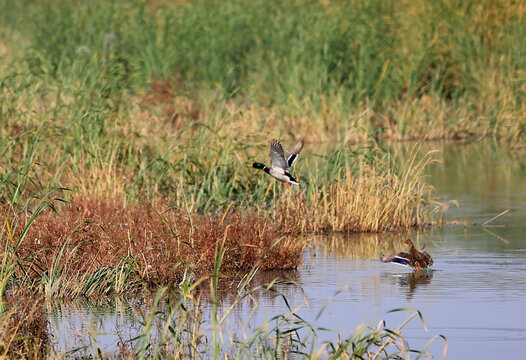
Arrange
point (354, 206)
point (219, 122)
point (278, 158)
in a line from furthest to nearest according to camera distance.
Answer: point (219, 122), point (354, 206), point (278, 158)

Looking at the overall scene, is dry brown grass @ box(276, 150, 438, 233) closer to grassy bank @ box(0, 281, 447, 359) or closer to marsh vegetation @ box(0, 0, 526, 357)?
marsh vegetation @ box(0, 0, 526, 357)

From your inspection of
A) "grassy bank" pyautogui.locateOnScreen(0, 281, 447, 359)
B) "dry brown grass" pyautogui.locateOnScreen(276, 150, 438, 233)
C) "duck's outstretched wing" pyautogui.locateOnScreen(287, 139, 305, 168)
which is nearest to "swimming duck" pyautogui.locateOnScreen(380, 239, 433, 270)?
"duck's outstretched wing" pyautogui.locateOnScreen(287, 139, 305, 168)

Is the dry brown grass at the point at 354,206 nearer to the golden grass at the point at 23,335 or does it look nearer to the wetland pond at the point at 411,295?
the wetland pond at the point at 411,295

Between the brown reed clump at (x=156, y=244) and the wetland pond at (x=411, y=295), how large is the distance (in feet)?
1.02

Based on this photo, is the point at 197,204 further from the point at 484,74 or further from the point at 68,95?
the point at 484,74

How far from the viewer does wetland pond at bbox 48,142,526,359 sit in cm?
916

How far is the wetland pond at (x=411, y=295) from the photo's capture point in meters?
9.16

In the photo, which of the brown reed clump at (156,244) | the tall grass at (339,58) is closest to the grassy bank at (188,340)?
the brown reed clump at (156,244)

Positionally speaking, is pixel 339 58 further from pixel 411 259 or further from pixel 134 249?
pixel 134 249

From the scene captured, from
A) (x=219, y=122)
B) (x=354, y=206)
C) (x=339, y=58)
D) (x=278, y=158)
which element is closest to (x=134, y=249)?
(x=278, y=158)

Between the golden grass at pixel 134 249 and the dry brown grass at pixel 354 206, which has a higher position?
the dry brown grass at pixel 354 206

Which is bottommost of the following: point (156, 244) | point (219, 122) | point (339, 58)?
point (156, 244)

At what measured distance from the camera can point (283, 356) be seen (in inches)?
328

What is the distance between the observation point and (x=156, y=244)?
11398 millimetres
